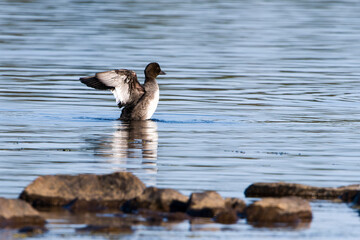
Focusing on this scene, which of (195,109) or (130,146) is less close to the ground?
(195,109)

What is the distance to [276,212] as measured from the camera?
323 inches

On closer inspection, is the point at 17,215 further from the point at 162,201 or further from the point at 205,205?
the point at 205,205

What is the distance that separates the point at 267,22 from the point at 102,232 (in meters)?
31.6

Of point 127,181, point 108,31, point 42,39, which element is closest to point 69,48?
point 42,39

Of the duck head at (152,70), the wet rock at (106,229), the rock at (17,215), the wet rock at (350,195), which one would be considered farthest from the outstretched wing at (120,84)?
the wet rock at (106,229)

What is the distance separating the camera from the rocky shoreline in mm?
7832

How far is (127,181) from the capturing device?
8.68 m

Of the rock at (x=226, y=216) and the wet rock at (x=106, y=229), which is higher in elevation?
the rock at (x=226, y=216)

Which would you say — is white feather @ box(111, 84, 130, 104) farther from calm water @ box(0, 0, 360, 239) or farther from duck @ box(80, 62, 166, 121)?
calm water @ box(0, 0, 360, 239)

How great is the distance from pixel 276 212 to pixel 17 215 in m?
2.18

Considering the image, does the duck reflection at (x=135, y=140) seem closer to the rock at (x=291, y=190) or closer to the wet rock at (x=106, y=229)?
the rock at (x=291, y=190)

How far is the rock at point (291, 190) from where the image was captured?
356 inches

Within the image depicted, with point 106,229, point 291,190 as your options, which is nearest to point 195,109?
point 291,190

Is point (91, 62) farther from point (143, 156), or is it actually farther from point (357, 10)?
point (357, 10)
